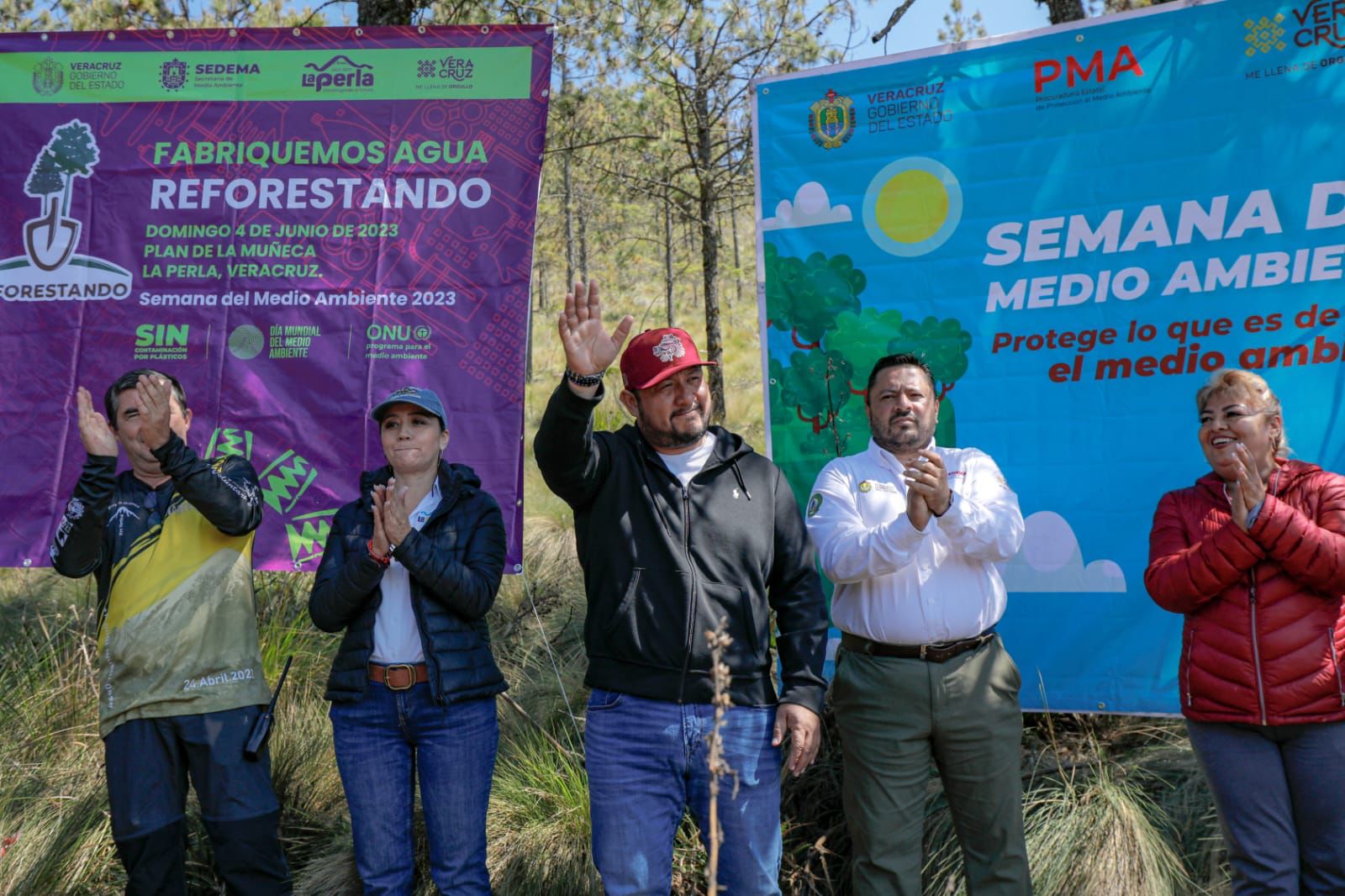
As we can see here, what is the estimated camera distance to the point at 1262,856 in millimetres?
3010

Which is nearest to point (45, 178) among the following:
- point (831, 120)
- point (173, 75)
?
point (173, 75)

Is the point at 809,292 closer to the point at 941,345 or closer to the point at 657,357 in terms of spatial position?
the point at 941,345

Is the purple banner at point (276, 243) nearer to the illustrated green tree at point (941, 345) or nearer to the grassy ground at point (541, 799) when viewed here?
the grassy ground at point (541, 799)

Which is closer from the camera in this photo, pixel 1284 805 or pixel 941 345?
pixel 1284 805

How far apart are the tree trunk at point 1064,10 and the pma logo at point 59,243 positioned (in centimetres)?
423

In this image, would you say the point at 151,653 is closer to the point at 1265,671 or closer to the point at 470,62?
the point at 470,62

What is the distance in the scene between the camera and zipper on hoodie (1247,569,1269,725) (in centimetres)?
302

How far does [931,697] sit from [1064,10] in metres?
3.37

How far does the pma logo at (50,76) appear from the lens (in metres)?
4.81

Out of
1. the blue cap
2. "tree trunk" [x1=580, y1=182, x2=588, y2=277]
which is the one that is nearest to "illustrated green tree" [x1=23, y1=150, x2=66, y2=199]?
the blue cap

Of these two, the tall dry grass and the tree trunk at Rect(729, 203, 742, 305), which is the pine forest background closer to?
the tall dry grass

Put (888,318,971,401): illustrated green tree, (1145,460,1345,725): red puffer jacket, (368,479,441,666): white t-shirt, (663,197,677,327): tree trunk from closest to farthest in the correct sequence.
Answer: (1145,460,1345,725): red puffer jacket < (368,479,441,666): white t-shirt < (888,318,971,401): illustrated green tree < (663,197,677,327): tree trunk

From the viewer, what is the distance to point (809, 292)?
4.50 m

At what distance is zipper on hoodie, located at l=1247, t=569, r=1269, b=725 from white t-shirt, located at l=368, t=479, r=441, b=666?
236 cm
